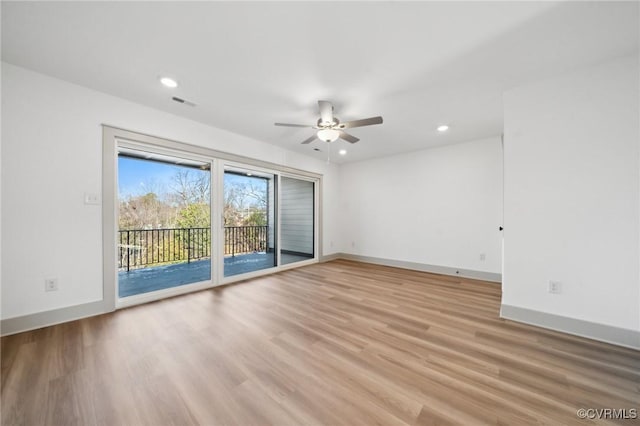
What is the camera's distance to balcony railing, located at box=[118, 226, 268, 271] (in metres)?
3.64

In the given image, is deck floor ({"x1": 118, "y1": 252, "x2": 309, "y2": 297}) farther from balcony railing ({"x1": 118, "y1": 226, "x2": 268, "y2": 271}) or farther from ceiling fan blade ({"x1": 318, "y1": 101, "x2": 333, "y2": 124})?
ceiling fan blade ({"x1": 318, "y1": 101, "x2": 333, "y2": 124})

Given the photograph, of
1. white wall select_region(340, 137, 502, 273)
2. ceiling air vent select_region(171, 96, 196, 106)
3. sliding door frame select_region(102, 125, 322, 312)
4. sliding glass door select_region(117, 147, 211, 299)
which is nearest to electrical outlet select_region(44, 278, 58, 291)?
sliding door frame select_region(102, 125, 322, 312)

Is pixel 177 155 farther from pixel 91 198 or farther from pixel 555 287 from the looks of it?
pixel 555 287

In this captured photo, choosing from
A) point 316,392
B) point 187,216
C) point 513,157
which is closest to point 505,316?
point 513,157

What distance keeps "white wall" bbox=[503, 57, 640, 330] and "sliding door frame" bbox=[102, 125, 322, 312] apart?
11.9ft

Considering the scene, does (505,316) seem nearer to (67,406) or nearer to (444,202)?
(444,202)

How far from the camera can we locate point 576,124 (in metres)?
2.09

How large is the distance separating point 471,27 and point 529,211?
1872 mm

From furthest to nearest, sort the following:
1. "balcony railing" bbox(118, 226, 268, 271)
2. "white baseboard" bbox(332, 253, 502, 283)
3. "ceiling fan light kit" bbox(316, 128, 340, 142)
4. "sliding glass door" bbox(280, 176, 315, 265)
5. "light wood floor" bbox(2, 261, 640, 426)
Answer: "sliding glass door" bbox(280, 176, 315, 265), "white baseboard" bbox(332, 253, 502, 283), "balcony railing" bbox(118, 226, 268, 271), "ceiling fan light kit" bbox(316, 128, 340, 142), "light wood floor" bbox(2, 261, 640, 426)

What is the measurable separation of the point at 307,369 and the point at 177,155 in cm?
319

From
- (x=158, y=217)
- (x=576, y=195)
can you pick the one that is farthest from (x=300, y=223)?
(x=576, y=195)

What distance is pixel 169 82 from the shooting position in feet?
7.48

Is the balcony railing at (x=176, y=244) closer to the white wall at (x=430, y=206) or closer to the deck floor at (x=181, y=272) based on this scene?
the deck floor at (x=181, y=272)

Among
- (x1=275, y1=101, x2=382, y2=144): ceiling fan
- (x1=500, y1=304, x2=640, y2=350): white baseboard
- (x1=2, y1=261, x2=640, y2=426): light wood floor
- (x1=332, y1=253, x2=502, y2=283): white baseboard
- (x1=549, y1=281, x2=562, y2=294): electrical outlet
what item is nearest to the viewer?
(x1=2, y1=261, x2=640, y2=426): light wood floor
